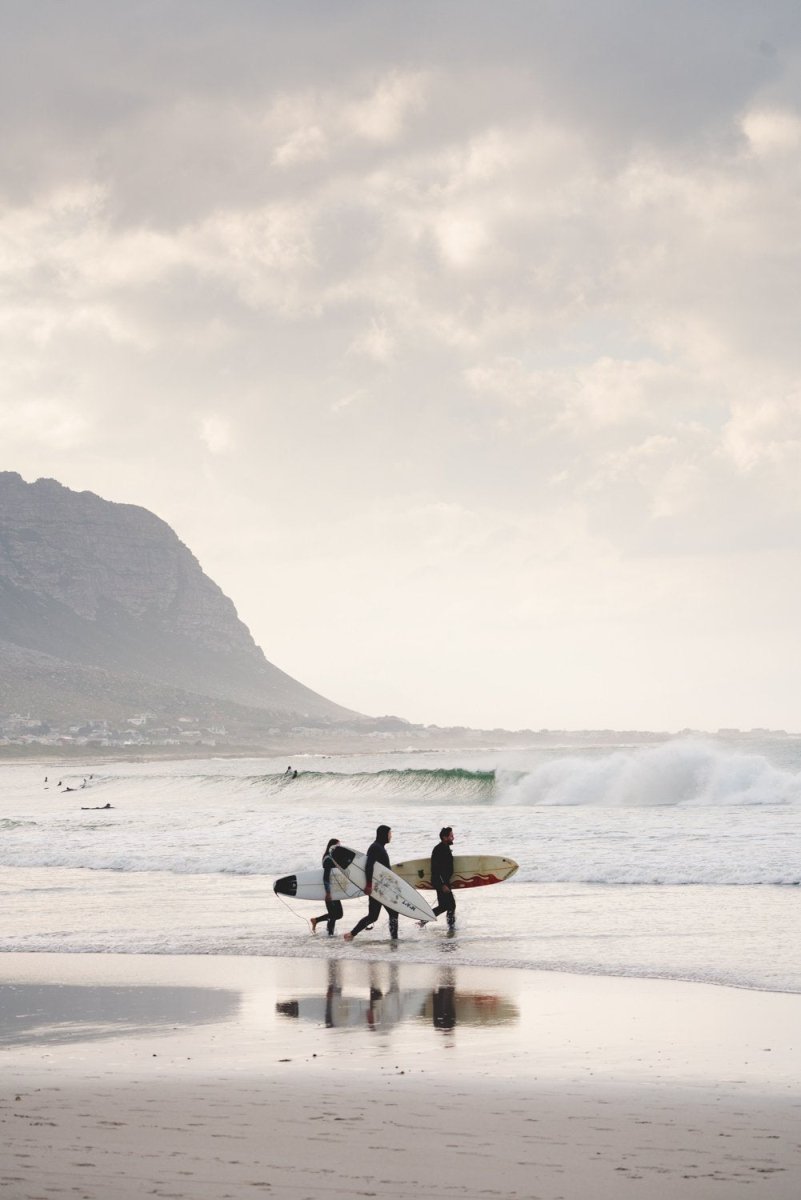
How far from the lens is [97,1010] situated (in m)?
11.7

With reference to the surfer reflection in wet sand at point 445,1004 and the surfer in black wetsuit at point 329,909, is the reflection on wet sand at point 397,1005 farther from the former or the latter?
the surfer in black wetsuit at point 329,909

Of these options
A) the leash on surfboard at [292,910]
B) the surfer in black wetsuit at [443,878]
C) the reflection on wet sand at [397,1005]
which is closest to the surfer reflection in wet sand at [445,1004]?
the reflection on wet sand at [397,1005]

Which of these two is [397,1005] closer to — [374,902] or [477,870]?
[374,902]

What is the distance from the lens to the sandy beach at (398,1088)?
6465 mm

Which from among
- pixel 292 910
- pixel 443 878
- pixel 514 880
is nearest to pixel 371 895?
pixel 443 878

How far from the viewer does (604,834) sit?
29453mm

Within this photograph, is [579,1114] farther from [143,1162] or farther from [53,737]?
[53,737]

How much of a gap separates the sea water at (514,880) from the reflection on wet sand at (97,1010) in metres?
2.99

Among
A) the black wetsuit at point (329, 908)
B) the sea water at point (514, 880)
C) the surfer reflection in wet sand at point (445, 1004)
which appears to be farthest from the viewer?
the black wetsuit at point (329, 908)

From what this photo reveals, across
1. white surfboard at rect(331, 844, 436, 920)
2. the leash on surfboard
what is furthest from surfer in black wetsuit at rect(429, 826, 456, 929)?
the leash on surfboard

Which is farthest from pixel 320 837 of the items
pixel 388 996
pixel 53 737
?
pixel 53 737

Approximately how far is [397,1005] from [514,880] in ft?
36.4

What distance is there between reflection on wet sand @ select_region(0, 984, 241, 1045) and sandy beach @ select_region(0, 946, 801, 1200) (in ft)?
0.16

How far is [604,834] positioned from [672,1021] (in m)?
18.8
